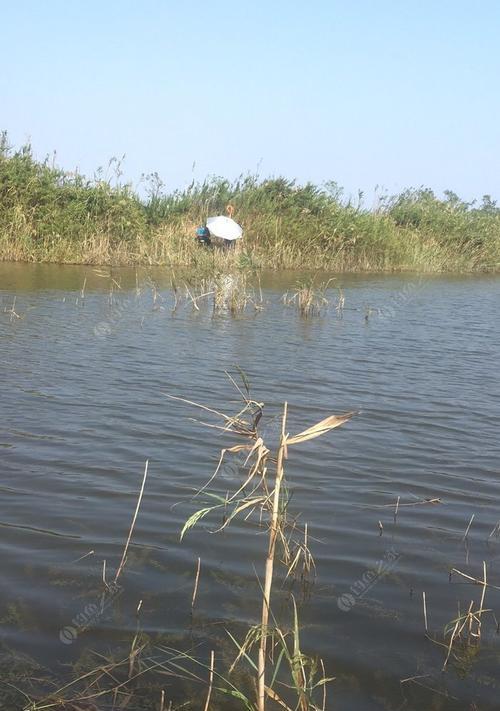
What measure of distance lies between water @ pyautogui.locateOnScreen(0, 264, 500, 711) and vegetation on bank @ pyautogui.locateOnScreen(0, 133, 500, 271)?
10.4m

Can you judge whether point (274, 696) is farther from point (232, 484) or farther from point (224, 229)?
point (224, 229)

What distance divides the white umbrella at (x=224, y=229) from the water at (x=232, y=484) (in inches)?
249

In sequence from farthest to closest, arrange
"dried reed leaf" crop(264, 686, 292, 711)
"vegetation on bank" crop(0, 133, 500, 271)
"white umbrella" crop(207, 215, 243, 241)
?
"vegetation on bank" crop(0, 133, 500, 271), "white umbrella" crop(207, 215, 243, 241), "dried reed leaf" crop(264, 686, 292, 711)

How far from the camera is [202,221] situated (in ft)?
82.6

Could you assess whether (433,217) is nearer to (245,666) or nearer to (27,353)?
(27,353)

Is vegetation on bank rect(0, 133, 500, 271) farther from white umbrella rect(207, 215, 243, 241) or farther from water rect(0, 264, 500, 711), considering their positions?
water rect(0, 264, 500, 711)

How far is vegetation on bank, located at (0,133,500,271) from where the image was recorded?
928 inches

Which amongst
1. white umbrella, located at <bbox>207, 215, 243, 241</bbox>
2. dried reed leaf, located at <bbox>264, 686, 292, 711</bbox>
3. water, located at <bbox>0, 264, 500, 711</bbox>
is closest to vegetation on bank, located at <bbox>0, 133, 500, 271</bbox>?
white umbrella, located at <bbox>207, 215, 243, 241</bbox>

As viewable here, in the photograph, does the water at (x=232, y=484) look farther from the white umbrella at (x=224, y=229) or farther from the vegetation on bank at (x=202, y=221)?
the vegetation on bank at (x=202, y=221)

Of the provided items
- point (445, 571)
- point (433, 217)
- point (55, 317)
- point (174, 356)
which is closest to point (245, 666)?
point (445, 571)

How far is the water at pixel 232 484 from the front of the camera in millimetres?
3658

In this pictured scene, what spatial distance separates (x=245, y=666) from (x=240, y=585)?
753 mm

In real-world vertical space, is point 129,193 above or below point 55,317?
above

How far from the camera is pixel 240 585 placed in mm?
4219
